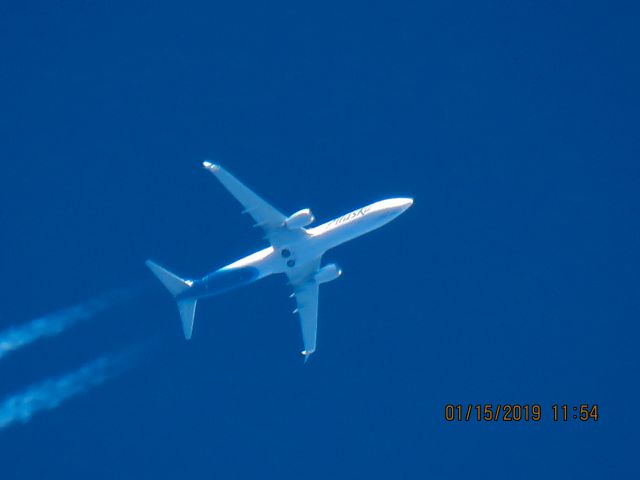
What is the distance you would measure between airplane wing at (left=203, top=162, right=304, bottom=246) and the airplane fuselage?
0.82 m

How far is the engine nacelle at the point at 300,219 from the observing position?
80562mm

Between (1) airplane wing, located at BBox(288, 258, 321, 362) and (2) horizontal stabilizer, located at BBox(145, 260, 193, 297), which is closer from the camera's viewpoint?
(2) horizontal stabilizer, located at BBox(145, 260, 193, 297)

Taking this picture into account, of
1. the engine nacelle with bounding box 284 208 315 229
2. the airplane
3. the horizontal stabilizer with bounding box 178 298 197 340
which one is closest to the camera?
the engine nacelle with bounding box 284 208 315 229

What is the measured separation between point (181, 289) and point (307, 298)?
12.9 m

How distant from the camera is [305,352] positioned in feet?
292

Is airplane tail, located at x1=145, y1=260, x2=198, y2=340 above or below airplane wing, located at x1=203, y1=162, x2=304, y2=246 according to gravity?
below

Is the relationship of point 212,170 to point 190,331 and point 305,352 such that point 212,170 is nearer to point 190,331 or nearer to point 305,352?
point 190,331

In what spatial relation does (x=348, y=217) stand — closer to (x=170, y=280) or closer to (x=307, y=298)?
(x=307, y=298)

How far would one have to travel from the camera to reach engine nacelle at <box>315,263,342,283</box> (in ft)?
280

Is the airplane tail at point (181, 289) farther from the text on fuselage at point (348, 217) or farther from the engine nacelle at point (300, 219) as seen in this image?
the text on fuselage at point (348, 217)

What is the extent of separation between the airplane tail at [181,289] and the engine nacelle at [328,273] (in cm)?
1166

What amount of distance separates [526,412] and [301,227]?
Result: 30416 millimetres

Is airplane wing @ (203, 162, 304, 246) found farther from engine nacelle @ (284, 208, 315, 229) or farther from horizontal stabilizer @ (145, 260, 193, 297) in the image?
horizontal stabilizer @ (145, 260, 193, 297)

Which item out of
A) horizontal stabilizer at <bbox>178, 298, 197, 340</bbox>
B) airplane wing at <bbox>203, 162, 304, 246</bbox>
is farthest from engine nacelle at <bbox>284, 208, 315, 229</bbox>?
horizontal stabilizer at <bbox>178, 298, 197, 340</bbox>
